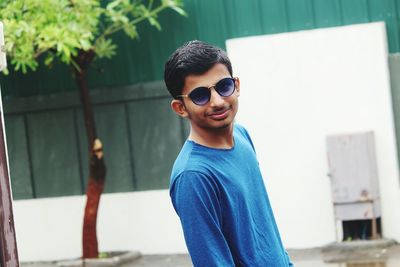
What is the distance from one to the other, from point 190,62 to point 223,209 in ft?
1.73

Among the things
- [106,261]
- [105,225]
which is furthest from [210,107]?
[105,225]

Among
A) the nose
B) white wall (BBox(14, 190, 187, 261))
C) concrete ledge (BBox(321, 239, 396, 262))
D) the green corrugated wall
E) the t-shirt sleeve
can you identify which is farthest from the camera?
white wall (BBox(14, 190, 187, 261))

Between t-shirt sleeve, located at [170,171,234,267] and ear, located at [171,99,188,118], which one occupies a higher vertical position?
ear, located at [171,99,188,118]

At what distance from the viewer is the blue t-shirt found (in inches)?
122

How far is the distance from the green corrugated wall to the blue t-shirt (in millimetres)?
6642

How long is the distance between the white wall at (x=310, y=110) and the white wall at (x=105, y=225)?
0.10 metres

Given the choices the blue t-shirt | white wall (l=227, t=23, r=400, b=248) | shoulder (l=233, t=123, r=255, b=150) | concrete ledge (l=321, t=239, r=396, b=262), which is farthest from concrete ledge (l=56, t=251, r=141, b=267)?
the blue t-shirt

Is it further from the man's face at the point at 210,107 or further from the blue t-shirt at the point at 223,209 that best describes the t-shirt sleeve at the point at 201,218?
Result: the man's face at the point at 210,107

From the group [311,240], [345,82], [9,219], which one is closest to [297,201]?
[311,240]

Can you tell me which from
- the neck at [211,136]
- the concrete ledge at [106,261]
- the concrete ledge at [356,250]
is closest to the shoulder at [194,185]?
the neck at [211,136]

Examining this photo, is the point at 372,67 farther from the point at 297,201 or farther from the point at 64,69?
the point at 64,69

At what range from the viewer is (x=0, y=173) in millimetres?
3977

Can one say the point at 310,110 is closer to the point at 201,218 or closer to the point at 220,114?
the point at 220,114

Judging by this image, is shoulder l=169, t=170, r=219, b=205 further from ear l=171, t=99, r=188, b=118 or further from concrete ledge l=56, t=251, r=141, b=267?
concrete ledge l=56, t=251, r=141, b=267
